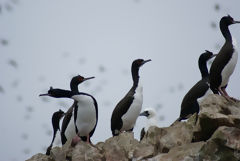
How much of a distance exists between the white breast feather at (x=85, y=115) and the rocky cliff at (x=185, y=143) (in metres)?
1.13

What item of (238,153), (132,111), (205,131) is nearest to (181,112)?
(132,111)

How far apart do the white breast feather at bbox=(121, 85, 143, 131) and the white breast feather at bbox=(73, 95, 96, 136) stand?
1614 mm

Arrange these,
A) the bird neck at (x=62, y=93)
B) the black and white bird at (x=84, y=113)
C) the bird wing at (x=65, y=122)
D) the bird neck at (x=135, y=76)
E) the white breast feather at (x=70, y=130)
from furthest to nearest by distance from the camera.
Answer: the bird wing at (x=65, y=122) < the white breast feather at (x=70, y=130) < the bird neck at (x=135, y=76) < the black and white bird at (x=84, y=113) < the bird neck at (x=62, y=93)

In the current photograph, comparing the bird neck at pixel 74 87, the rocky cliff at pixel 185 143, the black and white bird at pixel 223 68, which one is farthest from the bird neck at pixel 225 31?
the bird neck at pixel 74 87

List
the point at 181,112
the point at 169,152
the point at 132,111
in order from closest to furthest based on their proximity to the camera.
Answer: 1. the point at 169,152
2. the point at 181,112
3. the point at 132,111

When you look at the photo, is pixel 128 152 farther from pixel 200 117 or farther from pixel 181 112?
pixel 181 112

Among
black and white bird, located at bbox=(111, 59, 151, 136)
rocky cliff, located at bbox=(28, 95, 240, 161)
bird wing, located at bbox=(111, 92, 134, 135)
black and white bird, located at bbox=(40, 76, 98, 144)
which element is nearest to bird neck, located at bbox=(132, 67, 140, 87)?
black and white bird, located at bbox=(111, 59, 151, 136)

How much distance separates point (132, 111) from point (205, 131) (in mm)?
5318

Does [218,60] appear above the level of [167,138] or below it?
above

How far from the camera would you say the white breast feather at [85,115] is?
43.1 ft

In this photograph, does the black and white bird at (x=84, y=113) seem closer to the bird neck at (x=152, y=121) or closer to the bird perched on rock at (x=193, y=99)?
the bird perched on rock at (x=193, y=99)

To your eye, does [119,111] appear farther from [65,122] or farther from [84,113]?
[65,122]

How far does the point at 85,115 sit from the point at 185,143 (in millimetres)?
4026

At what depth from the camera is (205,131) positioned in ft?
31.7
